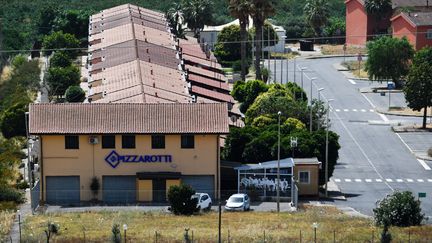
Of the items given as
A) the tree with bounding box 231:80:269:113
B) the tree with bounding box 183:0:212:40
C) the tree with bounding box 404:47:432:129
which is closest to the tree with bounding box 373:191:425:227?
the tree with bounding box 404:47:432:129

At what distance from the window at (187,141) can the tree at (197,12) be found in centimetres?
5868

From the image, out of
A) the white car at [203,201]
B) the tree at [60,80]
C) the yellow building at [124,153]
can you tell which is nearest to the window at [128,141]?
the yellow building at [124,153]

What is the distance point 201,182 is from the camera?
85125 millimetres

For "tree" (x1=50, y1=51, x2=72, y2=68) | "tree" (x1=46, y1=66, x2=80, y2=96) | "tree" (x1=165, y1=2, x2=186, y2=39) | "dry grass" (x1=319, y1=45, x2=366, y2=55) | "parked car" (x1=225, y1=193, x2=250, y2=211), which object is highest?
"tree" (x1=165, y1=2, x2=186, y2=39)

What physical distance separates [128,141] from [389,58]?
48.0m

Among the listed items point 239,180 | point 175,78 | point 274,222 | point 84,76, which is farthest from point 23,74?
point 274,222

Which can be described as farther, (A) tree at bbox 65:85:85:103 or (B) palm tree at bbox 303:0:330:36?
(B) palm tree at bbox 303:0:330:36

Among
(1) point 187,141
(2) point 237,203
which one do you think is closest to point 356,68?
(1) point 187,141

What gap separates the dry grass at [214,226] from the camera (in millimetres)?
67688

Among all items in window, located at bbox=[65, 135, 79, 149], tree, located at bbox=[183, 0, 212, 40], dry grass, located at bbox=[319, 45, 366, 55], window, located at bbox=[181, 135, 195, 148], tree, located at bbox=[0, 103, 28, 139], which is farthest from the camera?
dry grass, located at bbox=[319, 45, 366, 55]

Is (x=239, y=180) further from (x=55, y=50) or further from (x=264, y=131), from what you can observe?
(x=55, y=50)

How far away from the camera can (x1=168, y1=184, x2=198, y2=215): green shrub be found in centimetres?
7738

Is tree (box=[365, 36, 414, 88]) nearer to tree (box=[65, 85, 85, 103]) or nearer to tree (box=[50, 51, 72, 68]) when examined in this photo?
tree (box=[50, 51, 72, 68])

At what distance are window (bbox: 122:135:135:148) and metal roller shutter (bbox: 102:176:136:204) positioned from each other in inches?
83.9
